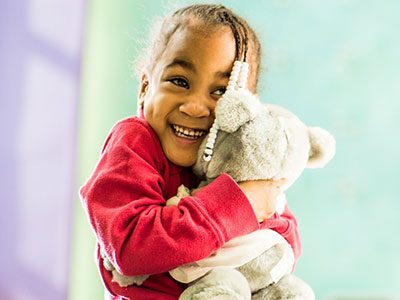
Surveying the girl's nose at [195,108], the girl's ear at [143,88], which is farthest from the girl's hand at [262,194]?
the girl's ear at [143,88]

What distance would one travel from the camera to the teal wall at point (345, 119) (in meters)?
2.10

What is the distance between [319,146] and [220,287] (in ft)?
0.87

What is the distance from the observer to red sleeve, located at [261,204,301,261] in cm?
100

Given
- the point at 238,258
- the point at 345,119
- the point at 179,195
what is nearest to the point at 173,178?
the point at 179,195

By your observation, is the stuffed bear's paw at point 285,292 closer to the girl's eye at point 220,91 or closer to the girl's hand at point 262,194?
the girl's hand at point 262,194

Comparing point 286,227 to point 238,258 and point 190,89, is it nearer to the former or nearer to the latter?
point 238,258

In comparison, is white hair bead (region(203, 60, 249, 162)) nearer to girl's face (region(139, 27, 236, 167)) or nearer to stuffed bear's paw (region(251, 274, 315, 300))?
girl's face (region(139, 27, 236, 167))

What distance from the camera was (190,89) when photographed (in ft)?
3.17

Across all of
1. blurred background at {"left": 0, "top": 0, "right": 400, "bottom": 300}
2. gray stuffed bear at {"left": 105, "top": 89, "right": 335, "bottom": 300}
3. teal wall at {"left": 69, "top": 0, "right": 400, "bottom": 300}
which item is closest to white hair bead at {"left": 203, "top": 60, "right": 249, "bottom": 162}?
gray stuffed bear at {"left": 105, "top": 89, "right": 335, "bottom": 300}

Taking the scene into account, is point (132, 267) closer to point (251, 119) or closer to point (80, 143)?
point (251, 119)

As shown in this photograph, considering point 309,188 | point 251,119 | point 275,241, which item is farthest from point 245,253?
point 309,188

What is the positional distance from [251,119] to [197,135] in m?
0.09

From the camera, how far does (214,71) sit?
96 centimetres

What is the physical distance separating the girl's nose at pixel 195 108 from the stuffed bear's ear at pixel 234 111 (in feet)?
0.10
